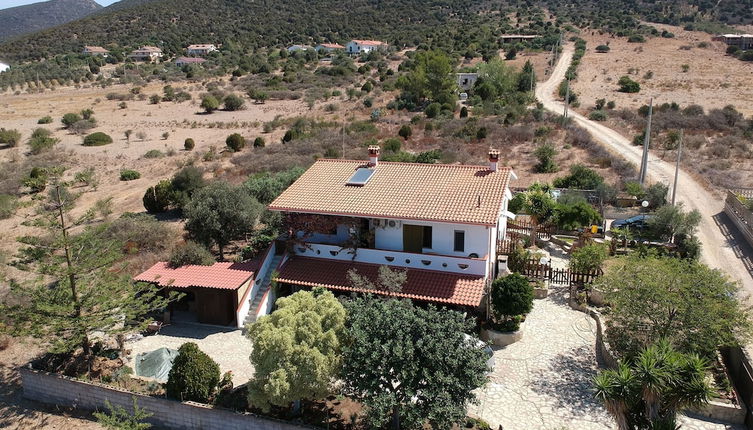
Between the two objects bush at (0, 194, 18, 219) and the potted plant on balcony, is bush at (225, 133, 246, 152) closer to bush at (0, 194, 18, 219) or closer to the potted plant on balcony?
bush at (0, 194, 18, 219)

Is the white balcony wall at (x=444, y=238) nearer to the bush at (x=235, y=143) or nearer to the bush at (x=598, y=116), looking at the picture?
the bush at (x=235, y=143)

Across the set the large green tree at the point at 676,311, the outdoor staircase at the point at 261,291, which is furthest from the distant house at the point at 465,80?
the large green tree at the point at 676,311

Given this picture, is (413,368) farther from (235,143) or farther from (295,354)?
(235,143)

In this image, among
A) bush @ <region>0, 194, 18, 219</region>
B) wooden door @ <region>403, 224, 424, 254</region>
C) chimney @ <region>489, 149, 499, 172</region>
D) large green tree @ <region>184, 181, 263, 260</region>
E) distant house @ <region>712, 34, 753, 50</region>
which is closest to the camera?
wooden door @ <region>403, 224, 424, 254</region>

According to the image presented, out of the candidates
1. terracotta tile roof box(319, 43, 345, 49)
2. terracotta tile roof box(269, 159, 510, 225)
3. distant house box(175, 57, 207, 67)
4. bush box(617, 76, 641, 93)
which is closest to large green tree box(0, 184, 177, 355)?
terracotta tile roof box(269, 159, 510, 225)

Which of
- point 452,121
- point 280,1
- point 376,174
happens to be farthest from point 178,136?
point 280,1

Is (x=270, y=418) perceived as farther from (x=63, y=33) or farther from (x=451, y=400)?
(x=63, y=33)
